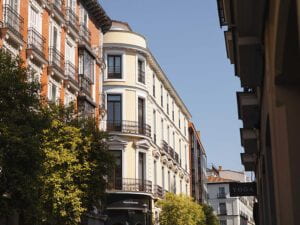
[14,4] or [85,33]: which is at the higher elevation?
[85,33]

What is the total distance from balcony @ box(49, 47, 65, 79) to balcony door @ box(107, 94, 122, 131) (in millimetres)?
13528

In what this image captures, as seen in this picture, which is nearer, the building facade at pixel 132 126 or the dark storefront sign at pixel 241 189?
the dark storefront sign at pixel 241 189

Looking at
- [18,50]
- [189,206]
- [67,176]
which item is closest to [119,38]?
[189,206]

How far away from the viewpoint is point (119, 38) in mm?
47688

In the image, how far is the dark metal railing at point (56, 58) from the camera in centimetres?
3194

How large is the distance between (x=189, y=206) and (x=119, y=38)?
14775 millimetres

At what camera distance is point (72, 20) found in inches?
1425

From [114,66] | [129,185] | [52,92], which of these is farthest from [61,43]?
[129,185]

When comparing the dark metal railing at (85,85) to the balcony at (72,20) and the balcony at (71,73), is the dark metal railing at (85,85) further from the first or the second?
the balcony at (72,20)

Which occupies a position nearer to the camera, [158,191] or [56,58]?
[56,58]

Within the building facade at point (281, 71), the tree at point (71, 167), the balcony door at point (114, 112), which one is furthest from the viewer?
Result: the balcony door at point (114, 112)

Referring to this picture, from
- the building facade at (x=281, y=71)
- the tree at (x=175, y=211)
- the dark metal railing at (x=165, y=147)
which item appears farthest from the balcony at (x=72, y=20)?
the building facade at (x=281, y=71)

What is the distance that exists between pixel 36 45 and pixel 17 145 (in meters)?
13.1

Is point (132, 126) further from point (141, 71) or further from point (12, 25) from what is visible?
point (12, 25)
